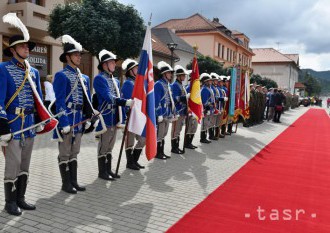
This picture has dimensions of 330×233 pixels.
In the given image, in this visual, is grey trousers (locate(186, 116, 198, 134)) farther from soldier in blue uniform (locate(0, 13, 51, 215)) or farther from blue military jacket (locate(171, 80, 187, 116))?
soldier in blue uniform (locate(0, 13, 51, 215))

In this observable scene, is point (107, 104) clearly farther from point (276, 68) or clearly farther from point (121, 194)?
point (276, 68)

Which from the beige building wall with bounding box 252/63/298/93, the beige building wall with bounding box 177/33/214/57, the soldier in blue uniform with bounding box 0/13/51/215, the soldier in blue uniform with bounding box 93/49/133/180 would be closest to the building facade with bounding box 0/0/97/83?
the soldier in blue uniform with bounding box 93/49/133/180

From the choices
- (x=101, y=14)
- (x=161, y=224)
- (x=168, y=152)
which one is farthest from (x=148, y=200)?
(x=101, y=14)

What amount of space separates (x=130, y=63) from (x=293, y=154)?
18.1 feet

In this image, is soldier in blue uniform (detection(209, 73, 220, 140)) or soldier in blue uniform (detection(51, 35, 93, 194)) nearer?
soldier in blue uniform (detection(51, 35, 93, 194))

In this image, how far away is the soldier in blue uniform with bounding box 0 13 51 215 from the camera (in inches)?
162

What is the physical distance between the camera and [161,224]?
4.31m

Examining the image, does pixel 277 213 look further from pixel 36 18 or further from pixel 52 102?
pixel 36 18

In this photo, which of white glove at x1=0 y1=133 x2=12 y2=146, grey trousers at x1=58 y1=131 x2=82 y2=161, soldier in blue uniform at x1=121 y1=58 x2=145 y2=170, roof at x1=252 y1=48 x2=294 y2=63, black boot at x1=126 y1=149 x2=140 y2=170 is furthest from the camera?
roof at x1=252 y1=48 x2=294 y2=63

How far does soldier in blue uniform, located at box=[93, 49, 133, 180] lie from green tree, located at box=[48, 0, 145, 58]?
8038 mm

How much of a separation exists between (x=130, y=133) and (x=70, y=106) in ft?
7.01

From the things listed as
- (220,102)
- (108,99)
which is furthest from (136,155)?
(220,102)

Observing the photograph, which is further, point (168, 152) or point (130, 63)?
point (168, 152)

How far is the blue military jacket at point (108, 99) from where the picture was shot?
5754mm
